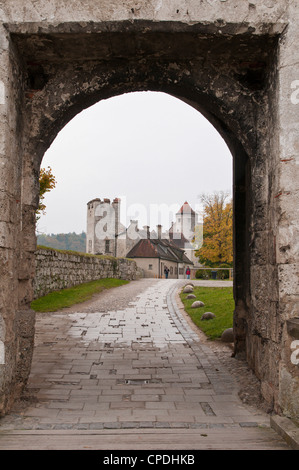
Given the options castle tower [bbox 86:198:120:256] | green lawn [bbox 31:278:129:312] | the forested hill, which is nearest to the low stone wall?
green lawn [bbox 31:278:129:312]

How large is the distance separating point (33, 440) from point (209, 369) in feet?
8.72

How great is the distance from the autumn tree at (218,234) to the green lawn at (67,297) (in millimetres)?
13871

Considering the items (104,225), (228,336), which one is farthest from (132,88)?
(104,225)

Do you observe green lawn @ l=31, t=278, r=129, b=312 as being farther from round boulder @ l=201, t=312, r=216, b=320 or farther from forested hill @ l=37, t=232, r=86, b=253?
forested hill @ l=37, t=232, r=86, b=253

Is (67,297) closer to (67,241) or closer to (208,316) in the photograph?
(208,316)

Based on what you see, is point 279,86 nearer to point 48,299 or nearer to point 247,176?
point 247,176

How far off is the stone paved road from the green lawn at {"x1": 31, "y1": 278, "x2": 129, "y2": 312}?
3043 millimetres

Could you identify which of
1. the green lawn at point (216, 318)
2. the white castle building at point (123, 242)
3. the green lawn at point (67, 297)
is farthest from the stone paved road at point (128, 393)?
the white castle building at point (123, 242)

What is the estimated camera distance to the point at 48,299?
1155 cm

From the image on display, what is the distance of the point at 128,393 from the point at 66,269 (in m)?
10.2

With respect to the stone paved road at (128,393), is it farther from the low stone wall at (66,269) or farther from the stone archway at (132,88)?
the low stone wall at (66,269)

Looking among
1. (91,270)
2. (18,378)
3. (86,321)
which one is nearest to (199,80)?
(18,378)

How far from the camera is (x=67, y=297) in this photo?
12.3 meters

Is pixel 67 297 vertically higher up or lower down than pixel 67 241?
lower down
